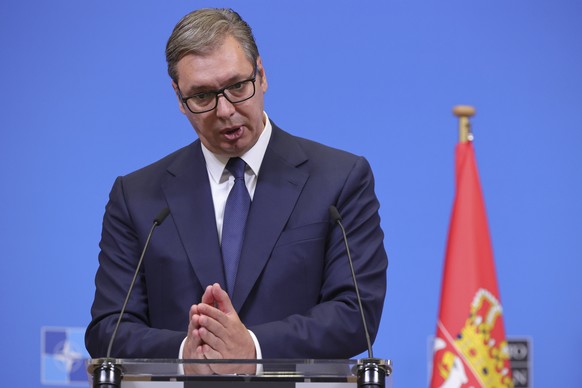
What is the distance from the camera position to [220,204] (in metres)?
2.61

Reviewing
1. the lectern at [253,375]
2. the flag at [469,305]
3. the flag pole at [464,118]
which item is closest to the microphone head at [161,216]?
the lectern at [253,375]

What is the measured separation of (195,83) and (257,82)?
0.54ft

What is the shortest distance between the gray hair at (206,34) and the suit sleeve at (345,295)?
0.45 m

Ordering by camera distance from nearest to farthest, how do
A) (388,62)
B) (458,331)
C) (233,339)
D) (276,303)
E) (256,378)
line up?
(256,378), (233,339), (276,303), (458,331), (388,62)

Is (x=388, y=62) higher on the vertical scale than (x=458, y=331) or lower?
higher

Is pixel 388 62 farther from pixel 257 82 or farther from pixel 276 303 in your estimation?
pixel 276 303

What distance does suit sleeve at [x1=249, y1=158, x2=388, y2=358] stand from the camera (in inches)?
89.3

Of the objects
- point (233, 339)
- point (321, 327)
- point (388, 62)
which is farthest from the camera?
point (388, 62)

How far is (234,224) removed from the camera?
2531 mm

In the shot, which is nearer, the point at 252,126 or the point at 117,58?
the point at 252,126

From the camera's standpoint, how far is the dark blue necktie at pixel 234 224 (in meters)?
2.49

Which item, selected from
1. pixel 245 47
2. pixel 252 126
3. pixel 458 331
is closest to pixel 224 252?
pixel 252 126

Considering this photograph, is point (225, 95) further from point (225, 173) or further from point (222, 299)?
point (222, 299)

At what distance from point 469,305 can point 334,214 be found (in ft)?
4.05
